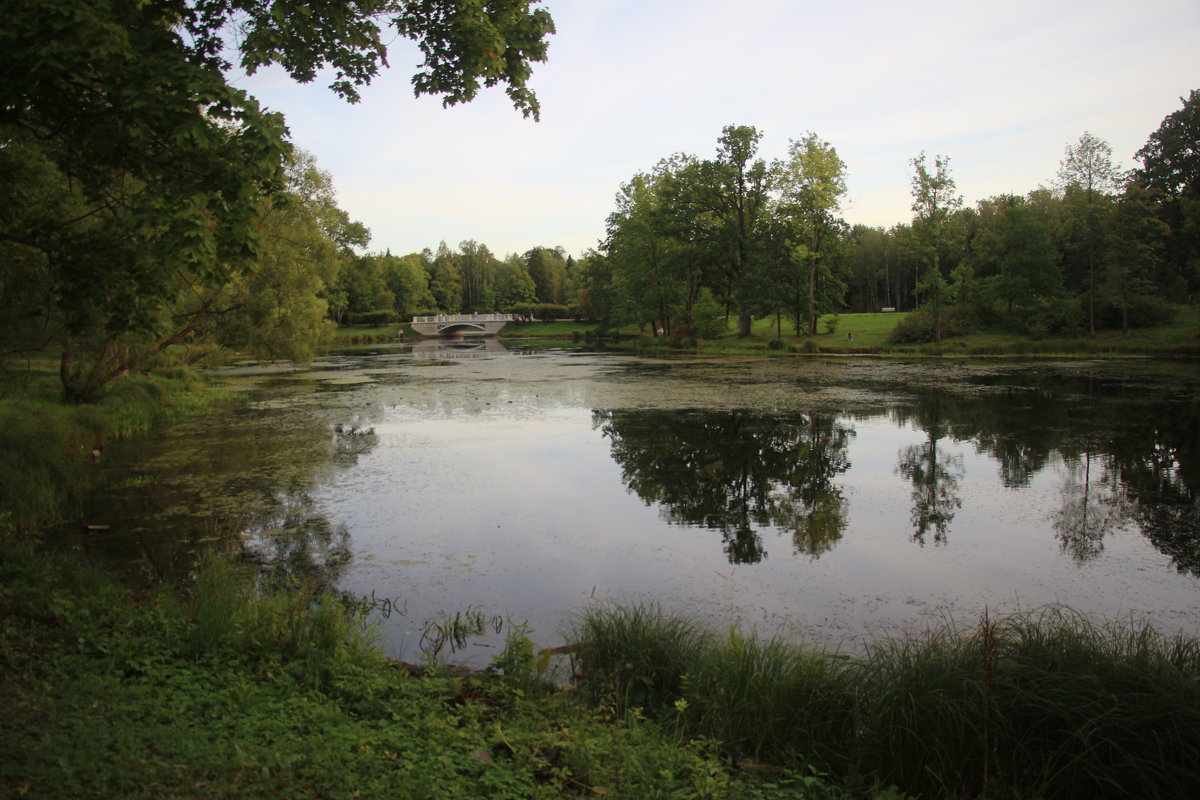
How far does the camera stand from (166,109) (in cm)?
603

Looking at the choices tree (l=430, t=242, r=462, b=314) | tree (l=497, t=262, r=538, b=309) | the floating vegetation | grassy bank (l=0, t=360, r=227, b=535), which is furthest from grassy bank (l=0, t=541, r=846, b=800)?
tree (l=430, t=242, r=462, b=314)

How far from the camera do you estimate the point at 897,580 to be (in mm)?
8125

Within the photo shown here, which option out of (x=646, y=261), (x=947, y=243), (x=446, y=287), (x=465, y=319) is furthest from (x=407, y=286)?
(x=947, y=243)

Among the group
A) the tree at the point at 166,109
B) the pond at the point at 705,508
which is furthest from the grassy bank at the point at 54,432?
the tree at the point at 166,109

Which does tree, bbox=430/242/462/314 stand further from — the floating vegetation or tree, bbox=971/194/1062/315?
the floating vegetation

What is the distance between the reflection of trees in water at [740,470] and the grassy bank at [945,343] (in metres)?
25.5

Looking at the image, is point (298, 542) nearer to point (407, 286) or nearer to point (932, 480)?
point (932, 480)

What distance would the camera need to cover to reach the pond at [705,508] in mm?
7672

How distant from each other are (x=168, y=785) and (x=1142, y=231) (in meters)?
49.8

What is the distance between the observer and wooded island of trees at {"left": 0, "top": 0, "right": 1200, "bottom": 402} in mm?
6203

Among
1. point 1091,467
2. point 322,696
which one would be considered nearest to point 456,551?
point 322,696

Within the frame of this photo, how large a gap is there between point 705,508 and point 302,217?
23.0 metres

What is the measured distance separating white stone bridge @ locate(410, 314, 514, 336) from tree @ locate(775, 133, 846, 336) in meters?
49.1

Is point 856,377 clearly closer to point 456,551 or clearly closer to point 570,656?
point 456,551
